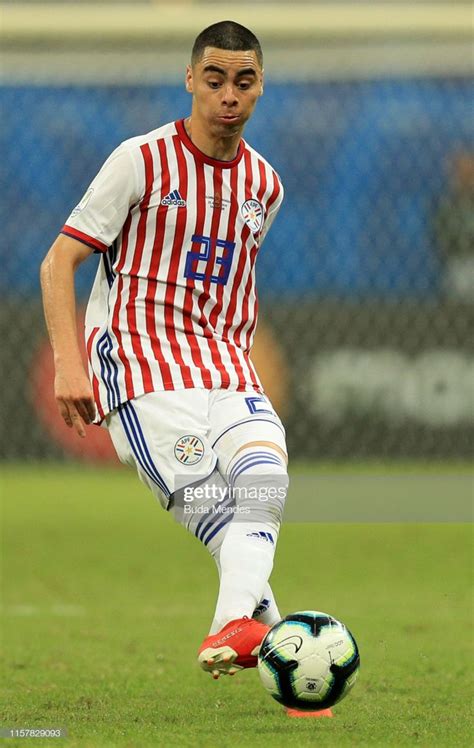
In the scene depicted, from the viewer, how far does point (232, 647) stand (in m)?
3.76

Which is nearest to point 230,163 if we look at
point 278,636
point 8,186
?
point 278,636

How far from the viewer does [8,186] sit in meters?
12.4

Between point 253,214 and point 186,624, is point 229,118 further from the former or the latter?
point 186,624

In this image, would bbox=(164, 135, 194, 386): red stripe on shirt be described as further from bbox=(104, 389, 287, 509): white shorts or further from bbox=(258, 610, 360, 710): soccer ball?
bbox=(258, 610, 360, 710): soccer ball

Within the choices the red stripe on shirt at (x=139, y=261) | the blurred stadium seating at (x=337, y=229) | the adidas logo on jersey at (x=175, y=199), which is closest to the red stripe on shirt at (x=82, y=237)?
the red stripe on shirt at (x=139, y=261)

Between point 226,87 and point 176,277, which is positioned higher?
point 226,87

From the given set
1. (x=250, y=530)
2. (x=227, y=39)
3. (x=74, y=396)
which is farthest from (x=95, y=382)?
(x=227, y=39)

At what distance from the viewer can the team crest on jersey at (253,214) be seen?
4.40 metres

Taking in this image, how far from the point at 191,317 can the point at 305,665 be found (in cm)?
112

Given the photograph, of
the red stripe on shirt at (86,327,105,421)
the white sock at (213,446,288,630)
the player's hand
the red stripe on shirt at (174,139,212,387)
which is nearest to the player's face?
the red stripe on shirt at (174,139,212,387)

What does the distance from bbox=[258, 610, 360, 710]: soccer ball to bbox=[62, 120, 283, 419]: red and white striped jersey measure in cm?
81

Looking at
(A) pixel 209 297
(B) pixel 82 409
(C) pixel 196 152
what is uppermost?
(C) pixel 196 152

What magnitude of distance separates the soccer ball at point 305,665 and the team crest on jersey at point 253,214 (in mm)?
1251

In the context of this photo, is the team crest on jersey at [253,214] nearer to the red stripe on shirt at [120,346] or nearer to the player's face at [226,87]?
the player's face at [226,87]
